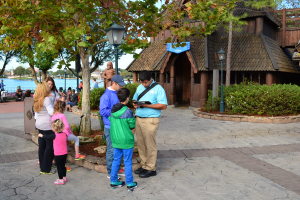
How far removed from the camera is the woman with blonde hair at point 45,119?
530 cm

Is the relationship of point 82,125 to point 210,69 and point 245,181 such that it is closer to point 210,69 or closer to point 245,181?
point 245,181

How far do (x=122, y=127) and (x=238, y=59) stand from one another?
1384 centimetres

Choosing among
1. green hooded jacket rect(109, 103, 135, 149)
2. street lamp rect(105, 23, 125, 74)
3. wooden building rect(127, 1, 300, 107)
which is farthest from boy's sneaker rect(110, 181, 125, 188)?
wooden building rect(127, 1, 300, 107)

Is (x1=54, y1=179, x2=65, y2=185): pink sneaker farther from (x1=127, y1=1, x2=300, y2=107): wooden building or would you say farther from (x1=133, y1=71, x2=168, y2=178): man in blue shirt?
(x1=127, y1=1, x2=300, y2=107): wooden building

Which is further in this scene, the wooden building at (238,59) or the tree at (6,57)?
the tree at (6,57)

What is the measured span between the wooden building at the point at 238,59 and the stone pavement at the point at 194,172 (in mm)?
7728

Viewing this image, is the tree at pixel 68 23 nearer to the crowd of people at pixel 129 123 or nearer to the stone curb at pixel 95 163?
the crowd of people at pixel 129 123

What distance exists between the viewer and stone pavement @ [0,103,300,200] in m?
4.46

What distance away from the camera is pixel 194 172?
17.9ft

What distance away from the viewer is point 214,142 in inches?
322

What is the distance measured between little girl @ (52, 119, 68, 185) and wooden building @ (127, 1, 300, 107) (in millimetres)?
11947

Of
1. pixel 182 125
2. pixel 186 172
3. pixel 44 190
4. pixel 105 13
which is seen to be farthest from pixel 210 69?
pixel 44 190

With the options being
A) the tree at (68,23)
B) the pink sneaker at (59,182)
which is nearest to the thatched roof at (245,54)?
the tree at (68,23)

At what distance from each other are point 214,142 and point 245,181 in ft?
10.5
